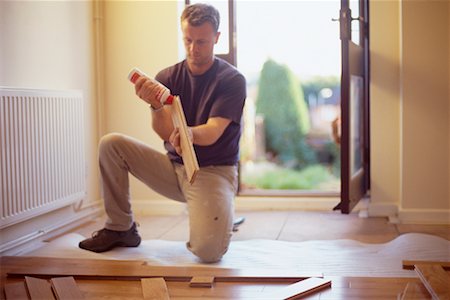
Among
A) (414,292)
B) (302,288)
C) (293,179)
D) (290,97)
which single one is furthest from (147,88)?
(290,97)

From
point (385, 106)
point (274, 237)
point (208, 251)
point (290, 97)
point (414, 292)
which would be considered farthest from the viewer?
point (290, 97)

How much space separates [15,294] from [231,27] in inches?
90.2

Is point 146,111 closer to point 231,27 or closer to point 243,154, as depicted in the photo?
point 231,27

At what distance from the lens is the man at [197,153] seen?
2.73 metres

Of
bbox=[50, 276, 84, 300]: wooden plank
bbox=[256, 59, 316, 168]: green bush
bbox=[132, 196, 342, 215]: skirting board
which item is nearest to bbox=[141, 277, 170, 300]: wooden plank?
bbox=[50, 276, 84, 300]: wooden plank

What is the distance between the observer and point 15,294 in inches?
88.4

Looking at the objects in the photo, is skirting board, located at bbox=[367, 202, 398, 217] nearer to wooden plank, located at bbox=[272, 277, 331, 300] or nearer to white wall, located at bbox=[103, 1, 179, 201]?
white wall, located at bbox=[103, 1, 179, 201]

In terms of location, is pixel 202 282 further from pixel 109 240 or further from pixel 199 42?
pixel 199 42

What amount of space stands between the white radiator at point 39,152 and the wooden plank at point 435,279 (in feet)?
5.69

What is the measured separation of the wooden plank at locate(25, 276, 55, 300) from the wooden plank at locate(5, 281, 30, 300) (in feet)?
0.06

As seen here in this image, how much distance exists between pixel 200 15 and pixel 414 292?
1373 millimetres

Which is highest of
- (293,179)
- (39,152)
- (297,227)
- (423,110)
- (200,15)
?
(200,15)

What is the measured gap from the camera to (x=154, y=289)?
89.2 inches

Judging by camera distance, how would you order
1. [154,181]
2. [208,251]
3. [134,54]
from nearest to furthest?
[208,251], [154,181], [134,54]
